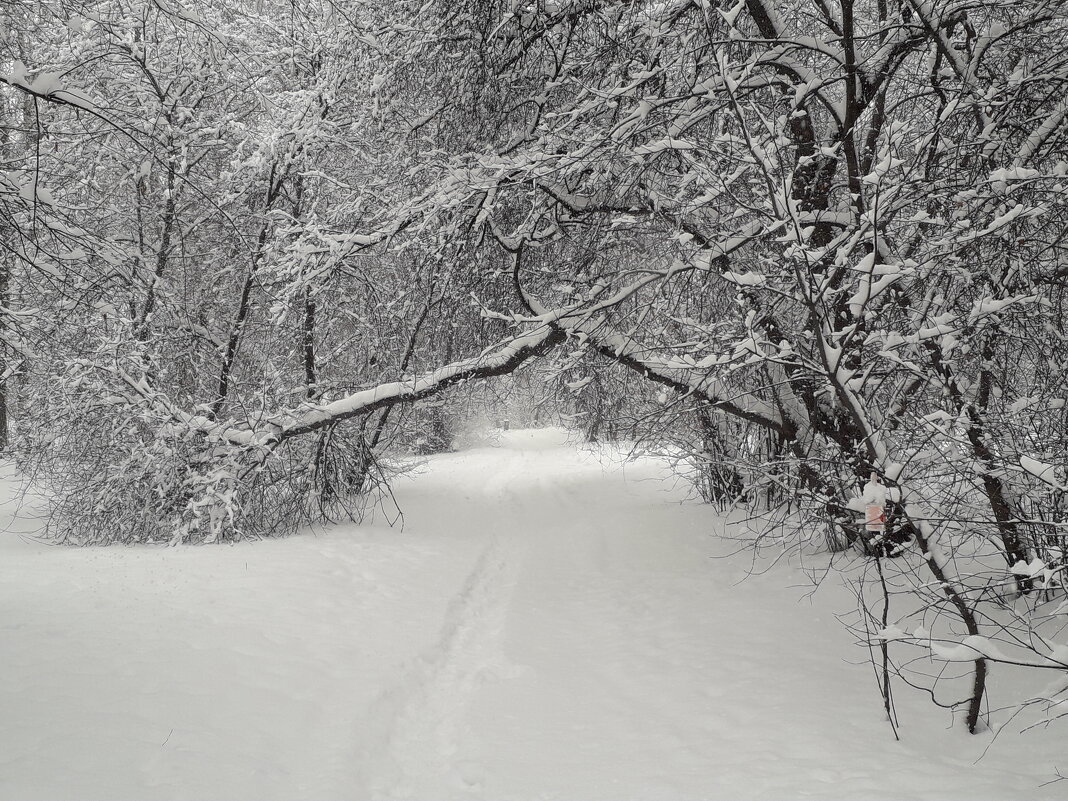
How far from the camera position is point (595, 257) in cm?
684

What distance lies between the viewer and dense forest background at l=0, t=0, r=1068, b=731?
11.6 ft

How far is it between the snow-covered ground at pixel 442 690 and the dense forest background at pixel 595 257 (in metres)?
0.70

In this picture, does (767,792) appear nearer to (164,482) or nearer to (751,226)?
(751,226)

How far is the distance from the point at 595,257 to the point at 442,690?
438 cm

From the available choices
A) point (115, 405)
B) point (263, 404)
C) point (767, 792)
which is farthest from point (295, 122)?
point (767, 792)

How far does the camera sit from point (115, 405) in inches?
336

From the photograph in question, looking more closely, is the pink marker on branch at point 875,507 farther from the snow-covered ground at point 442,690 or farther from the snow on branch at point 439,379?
the snow on branch at point 439,379

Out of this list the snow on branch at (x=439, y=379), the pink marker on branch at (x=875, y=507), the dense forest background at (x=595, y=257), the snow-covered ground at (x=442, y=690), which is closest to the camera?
the pink marker on branch at (x=875, y=507)

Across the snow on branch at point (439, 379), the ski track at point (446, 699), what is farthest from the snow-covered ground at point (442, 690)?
the snow on branch at point (439, 379)

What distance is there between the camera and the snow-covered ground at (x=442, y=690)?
320 cm

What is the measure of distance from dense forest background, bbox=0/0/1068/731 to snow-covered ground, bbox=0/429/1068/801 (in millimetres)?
704

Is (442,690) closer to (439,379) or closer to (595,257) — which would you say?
(439,379)

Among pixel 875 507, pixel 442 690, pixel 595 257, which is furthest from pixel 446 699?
pixel 595 257

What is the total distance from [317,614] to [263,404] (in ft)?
13.4
